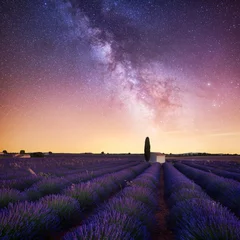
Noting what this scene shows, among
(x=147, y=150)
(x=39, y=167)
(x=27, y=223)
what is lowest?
(x=39, y=167)

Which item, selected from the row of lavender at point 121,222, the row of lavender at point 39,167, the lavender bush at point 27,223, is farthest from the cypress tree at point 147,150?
the lavender bush at point 27,223

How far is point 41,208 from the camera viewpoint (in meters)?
3.29

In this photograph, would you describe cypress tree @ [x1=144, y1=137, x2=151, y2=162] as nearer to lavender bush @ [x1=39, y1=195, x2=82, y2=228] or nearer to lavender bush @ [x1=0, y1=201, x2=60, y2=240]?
lavender bush @ [x1=39, y1=195, x2=82, y2=228]

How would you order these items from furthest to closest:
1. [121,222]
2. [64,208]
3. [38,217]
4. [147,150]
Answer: [147,150] → [64,208] → [38,217] → [121,222]

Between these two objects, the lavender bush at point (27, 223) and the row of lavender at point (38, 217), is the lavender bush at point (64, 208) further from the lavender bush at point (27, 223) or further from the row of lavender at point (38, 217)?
the lavender bush at point (27, 223)

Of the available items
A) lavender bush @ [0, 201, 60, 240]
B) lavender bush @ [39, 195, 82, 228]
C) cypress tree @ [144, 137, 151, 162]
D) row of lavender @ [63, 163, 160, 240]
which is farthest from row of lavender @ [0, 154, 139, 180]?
cypress tree @ [144, 137, 151, 162]

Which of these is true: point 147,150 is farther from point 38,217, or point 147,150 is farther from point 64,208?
point 38,217

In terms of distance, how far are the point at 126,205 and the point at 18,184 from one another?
4.78 m

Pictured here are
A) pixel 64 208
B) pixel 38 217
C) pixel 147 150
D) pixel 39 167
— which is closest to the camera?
pixel 38 217

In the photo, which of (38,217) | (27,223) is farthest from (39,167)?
(27,223)

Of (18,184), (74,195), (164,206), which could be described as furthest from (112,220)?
(18,184)

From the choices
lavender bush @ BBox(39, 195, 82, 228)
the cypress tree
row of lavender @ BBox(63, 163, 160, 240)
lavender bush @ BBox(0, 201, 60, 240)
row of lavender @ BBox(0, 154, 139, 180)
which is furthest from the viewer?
the cypress tree

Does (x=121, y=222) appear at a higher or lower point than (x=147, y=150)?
lower

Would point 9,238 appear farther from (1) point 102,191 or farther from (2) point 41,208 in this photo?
(1) point 102,191
